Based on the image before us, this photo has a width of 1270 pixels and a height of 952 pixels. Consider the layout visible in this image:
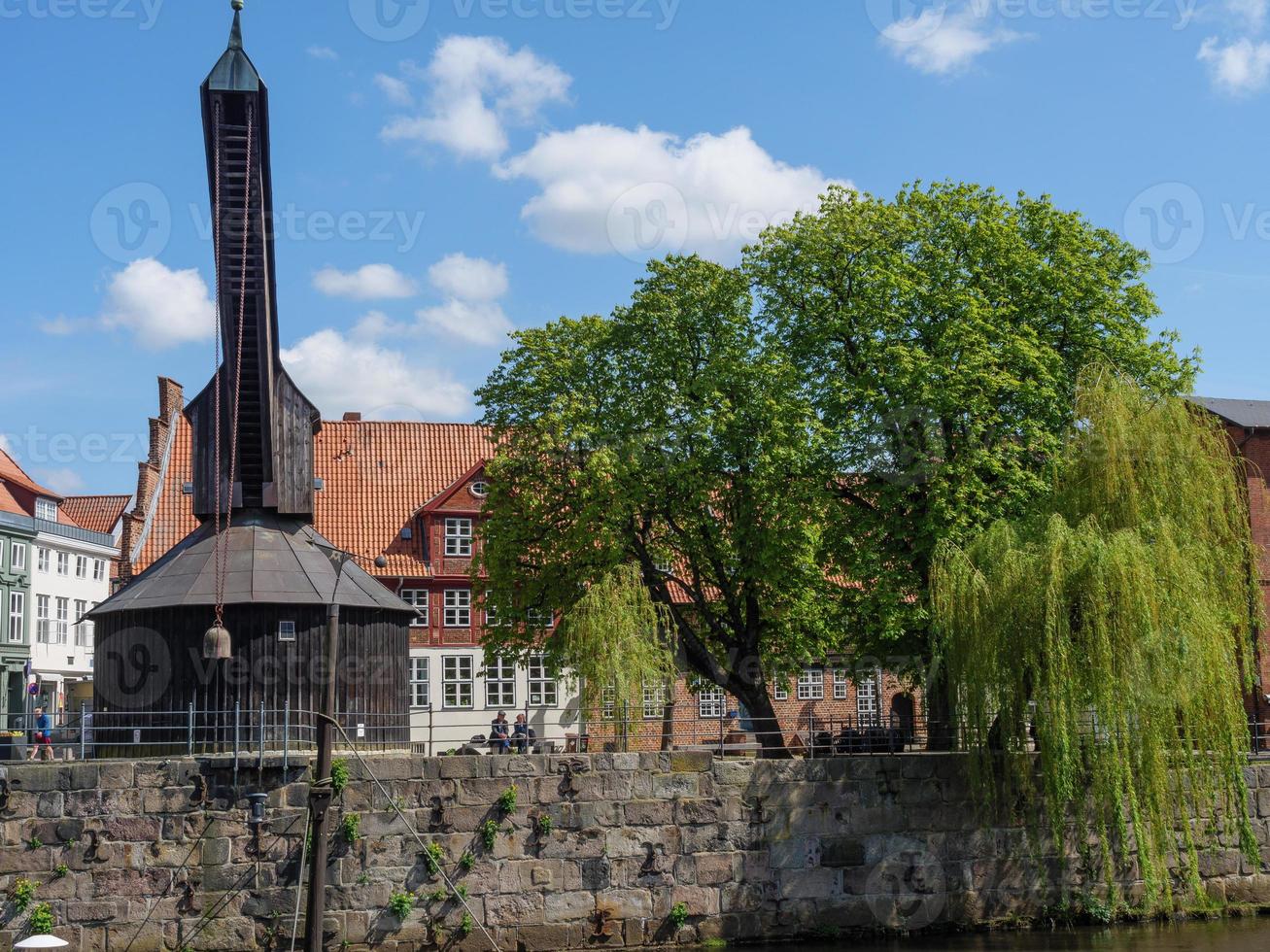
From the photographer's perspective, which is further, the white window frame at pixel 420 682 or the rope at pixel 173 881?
the white window frame at pixel 420 682

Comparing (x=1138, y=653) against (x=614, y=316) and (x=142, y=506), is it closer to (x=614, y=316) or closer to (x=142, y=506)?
(x=614, y=316)

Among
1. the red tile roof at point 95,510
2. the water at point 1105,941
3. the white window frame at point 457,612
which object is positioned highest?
the red tile roof at point 95,510

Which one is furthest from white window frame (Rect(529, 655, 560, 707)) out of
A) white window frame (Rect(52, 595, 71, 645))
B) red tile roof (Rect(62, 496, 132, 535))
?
red tile roof (Rect(62, 496, 132, 535))

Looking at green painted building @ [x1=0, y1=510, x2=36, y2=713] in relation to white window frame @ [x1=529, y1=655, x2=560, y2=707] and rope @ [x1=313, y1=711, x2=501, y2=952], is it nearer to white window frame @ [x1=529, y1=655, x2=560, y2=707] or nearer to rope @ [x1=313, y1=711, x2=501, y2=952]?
white window frame @ [x1=529, y1=655, x2=560, y2=707]

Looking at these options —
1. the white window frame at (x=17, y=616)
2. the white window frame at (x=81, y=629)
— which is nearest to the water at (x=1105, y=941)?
the white window frame at (x=17, y=616)

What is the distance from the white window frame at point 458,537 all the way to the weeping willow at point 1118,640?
70.5ft

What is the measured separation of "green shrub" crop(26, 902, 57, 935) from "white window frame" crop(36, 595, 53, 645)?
32.9m

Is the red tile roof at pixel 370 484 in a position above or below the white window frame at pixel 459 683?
above

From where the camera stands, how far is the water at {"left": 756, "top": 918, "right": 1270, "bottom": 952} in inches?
753

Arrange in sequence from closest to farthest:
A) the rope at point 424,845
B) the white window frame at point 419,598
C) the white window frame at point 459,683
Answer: the rope at point 424,845, the white window frame at point 459,683, the white window frame at point 419,598

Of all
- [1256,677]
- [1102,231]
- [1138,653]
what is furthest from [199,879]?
[1102,231]

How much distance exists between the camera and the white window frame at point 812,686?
4325 centimetres

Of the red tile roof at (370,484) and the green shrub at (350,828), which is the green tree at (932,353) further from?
the red tile roof at (370,484)

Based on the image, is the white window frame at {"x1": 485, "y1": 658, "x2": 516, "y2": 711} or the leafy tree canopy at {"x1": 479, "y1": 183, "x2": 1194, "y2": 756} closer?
the leafy tree canopy at {"x1": 479, "y1": 183, "x2": 1194, "y2": 756}
